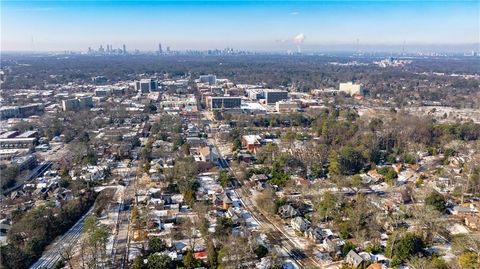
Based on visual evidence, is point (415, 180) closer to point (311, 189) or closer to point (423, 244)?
point (311, 189)

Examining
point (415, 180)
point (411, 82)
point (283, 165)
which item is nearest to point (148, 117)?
point (283, 165)

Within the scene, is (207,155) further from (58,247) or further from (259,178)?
(58,247)

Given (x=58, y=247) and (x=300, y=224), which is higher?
(x=300, y=224)

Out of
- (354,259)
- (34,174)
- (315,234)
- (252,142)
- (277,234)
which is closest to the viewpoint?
(354,259)

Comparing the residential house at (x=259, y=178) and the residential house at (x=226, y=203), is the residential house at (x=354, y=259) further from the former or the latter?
the residential house at (x=259, y=178)


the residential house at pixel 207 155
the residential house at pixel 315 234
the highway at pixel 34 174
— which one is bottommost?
the residential house at pixel 315 234

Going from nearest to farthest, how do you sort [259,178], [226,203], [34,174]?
[226,203], [259,178], [34,174]

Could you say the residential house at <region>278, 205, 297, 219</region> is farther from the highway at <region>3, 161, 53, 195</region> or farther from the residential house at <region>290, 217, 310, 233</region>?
the highway at <region>3, 161, 53, 195</region>

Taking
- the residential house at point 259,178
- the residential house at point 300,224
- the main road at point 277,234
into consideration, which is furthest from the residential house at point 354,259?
the residential house at point 259,178

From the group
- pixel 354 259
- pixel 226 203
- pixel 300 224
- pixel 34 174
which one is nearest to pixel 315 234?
pixel 300 224
